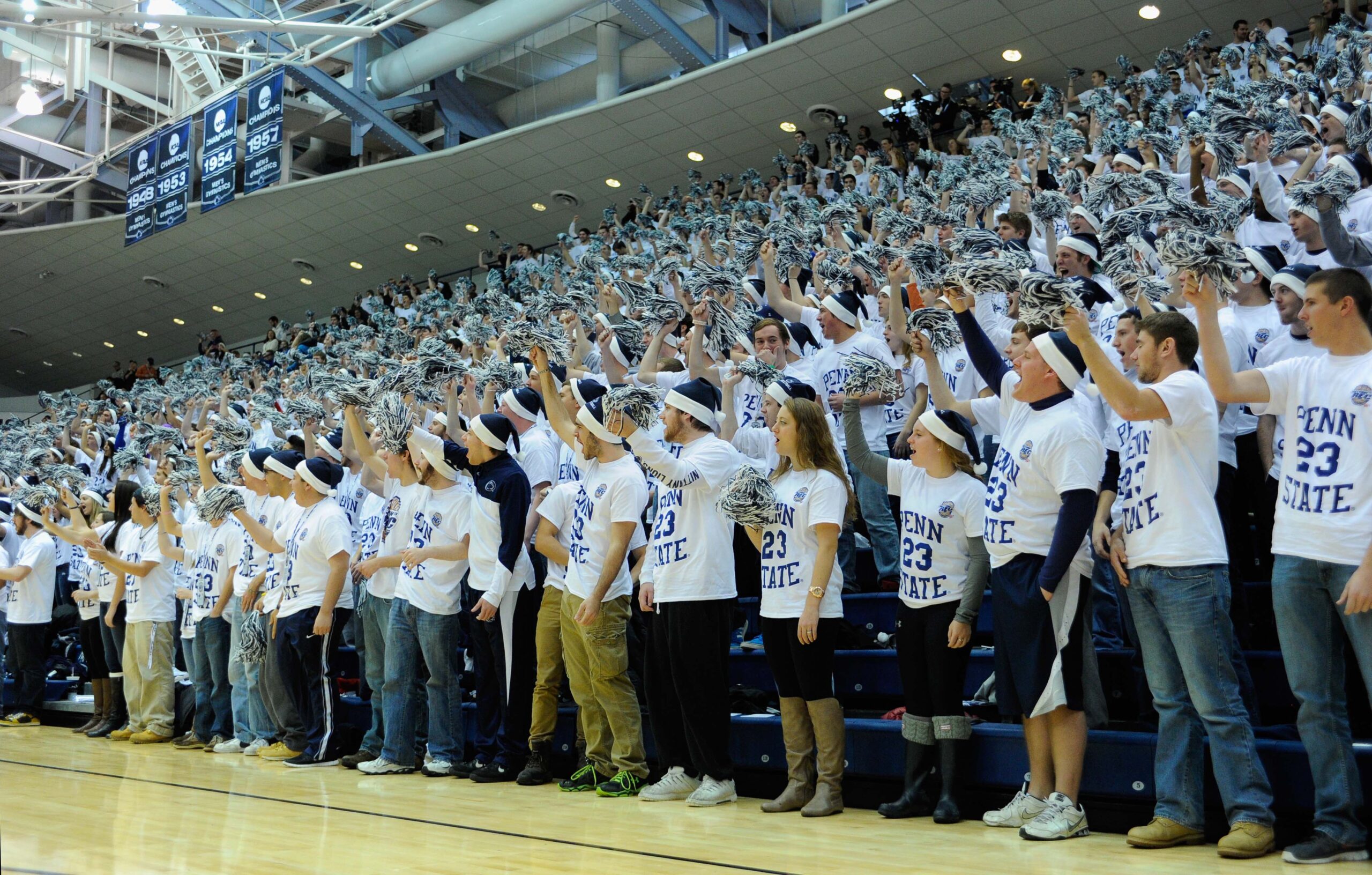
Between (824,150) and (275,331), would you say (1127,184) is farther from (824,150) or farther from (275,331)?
(275,331)

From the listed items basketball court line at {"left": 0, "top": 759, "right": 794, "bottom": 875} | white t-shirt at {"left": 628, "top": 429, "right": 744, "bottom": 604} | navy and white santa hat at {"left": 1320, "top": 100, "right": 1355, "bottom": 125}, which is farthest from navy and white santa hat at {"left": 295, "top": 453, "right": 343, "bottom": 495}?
navy and white santa hat at {"left": 1320, "top": 100, "right": 1355, "bottom": 125}

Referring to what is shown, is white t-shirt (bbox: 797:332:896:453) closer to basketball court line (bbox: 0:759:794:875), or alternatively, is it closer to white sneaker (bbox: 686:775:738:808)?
white sneaker (bbox: 686:775:738:808)

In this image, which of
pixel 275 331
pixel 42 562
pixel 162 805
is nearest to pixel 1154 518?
pixel 162 805

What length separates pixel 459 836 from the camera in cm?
445

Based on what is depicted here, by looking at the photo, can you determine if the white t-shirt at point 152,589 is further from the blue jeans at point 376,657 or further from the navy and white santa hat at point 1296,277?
the navy and white santa hat at point 1296,277

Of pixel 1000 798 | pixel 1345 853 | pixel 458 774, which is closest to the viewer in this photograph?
pixel 1345 853

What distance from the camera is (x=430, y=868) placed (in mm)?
3854

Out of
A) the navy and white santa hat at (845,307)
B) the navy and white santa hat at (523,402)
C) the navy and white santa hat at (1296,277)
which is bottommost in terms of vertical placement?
the navy and white santa hat at (523,402)

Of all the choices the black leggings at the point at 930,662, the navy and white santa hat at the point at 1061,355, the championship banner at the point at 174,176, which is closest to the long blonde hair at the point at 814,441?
the black leggings at the point at 930,662

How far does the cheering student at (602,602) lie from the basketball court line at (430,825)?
38.7 inches

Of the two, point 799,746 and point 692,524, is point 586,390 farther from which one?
point 799,746

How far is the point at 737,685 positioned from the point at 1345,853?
10.4 feet

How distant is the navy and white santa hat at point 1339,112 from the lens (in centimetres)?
752

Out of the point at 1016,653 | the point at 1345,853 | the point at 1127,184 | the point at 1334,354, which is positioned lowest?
the point at 1345,853
